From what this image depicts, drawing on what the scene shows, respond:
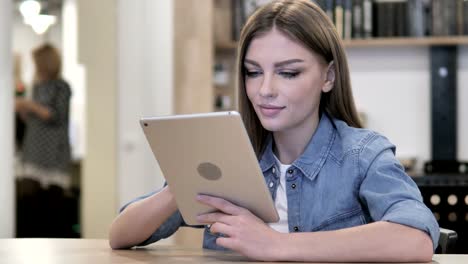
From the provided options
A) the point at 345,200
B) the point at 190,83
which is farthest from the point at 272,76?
the point at 190,83

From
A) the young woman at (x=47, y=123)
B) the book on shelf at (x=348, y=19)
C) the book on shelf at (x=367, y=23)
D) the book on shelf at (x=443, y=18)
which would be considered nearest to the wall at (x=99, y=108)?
the young woman at (x=47, y=123)

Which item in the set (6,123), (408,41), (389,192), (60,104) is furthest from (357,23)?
(389,192)

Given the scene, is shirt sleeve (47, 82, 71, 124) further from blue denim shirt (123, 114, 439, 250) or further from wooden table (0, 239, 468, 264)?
blue denim shirt (123, 114, 439, 250)

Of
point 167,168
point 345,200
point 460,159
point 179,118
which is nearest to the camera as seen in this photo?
point 179,118

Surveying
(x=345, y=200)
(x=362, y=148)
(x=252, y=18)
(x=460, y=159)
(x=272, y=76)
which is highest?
→ (x=252, y=18)

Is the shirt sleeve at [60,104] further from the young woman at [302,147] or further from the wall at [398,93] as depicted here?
the young woman at [302,147]

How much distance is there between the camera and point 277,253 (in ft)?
4.21

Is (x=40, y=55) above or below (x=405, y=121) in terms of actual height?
above

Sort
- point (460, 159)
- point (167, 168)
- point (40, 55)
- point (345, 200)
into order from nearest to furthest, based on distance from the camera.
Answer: point (167, 168) < point (345, 200) < point (460, 159) < point (40, 55)

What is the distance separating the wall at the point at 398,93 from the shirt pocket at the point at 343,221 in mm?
2851

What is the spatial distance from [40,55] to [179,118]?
4410 millimetres

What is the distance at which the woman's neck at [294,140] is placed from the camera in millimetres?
1633

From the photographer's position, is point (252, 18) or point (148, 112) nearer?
point (252, 18)

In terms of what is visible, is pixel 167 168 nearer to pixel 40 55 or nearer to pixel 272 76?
pixel 272 76
